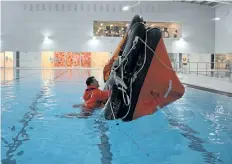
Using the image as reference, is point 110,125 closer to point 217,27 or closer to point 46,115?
point 46,115

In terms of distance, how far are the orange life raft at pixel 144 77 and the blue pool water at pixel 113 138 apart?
38 centimetres

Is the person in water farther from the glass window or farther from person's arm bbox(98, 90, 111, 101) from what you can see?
the glass window

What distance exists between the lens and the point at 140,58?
4062 millimetres

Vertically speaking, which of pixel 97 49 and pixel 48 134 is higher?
pixel 97 49

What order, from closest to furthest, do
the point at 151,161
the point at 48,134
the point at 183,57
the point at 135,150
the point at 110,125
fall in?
the point at 151,161 → the point at 135,150 → the point at 48,134 → the point at 110,125 → the point at 183,57

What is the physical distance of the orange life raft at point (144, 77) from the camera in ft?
13.0

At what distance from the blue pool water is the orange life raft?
377 millimetres

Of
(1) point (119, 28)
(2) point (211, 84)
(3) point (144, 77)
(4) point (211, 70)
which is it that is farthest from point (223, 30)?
(3) point (144, 77)

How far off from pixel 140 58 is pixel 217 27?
2103 centimetres

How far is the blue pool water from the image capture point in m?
3.00

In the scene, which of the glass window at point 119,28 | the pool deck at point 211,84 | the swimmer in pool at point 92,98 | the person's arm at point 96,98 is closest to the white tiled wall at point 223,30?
the glass window at point 119,28

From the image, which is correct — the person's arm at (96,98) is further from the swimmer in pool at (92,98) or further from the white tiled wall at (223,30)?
the white tiled wall at (223,30)

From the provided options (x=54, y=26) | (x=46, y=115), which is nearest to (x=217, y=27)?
(x=54, y=26)

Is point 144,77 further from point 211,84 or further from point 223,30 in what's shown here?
point 223,30
